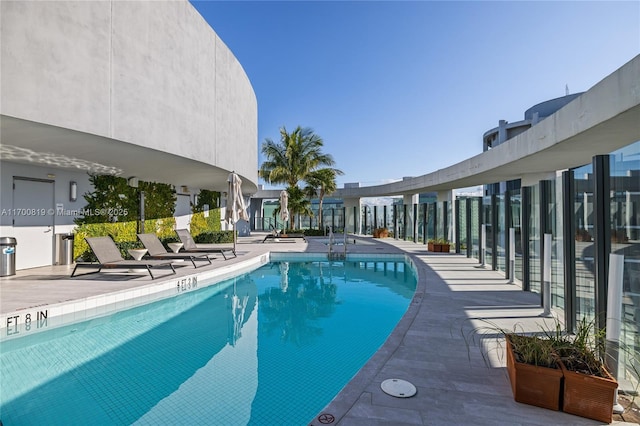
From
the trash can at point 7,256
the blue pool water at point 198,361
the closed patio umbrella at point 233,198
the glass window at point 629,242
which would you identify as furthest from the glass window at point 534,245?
the trash can at point 7,256

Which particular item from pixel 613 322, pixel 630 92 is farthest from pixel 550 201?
pixel 613 322

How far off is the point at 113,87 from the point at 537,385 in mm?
8015

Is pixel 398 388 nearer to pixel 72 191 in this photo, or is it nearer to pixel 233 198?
pixel 233 198

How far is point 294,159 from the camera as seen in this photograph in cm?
2306

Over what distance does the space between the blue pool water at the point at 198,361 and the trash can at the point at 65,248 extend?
505cm

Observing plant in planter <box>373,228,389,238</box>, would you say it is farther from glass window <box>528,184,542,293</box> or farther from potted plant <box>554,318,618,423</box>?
potted plant <box>554,318,618,423</box>

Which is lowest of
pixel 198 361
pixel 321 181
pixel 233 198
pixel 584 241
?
pixel 198 361

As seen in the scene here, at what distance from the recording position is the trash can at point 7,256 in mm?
7840

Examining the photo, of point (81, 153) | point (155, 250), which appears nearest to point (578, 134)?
point (155, 250)

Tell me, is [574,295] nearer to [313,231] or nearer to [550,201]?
[550,201]

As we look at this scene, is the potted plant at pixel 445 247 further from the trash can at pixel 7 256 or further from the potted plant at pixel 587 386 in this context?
the trash can at pixel 7 256

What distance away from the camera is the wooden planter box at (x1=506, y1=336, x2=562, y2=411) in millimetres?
2635

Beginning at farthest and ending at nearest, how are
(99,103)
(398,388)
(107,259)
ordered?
1. (107,259)
2. (99,103)
3. (398,388)

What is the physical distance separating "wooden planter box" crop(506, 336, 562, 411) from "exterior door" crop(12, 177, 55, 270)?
438 inches
